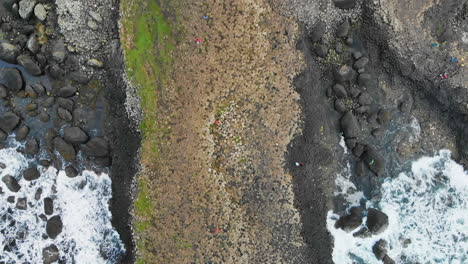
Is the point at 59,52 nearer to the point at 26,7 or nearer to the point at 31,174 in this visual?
the point at 26,7

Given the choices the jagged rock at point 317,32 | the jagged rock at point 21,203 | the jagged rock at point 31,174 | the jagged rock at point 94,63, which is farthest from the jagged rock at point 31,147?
the jagged rock at point 317,32

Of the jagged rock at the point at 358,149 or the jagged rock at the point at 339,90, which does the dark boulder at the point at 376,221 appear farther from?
the jagged rock at the point at 339,90

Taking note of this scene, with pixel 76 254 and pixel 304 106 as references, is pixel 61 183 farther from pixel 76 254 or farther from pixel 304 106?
pixel 304 106

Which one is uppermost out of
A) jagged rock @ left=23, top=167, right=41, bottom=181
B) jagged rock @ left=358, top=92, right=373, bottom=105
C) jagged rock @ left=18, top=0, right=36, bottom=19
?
jagged rock @ left=358, top=92, right=373, bottom=105

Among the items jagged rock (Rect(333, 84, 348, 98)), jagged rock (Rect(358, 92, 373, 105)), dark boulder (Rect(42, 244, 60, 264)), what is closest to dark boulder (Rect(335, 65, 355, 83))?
jagged rock (Rect(333, 84, 348, 98))

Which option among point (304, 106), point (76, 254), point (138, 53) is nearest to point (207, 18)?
point (138, 53)

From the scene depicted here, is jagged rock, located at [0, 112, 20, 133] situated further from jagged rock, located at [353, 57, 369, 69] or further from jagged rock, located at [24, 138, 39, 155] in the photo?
jagged rock, located at [353, 57, 369, 69]
